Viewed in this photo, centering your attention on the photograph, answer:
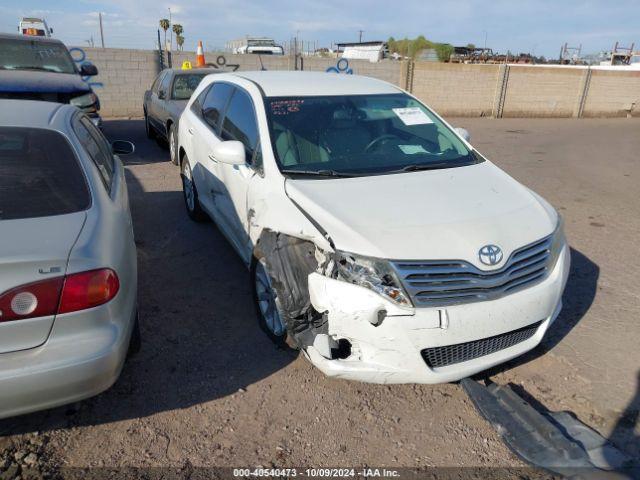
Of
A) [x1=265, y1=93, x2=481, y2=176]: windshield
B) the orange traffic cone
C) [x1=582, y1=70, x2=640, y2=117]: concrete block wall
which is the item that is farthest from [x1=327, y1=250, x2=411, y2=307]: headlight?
[x1=582, y1=70, x2=640, y2=117]: concrete block wall

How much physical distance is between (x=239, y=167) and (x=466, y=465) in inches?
99.2

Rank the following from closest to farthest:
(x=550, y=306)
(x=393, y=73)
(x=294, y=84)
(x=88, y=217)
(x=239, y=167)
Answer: (x=88, y=217) → (x=550, y=306) → (x=239, y=167) → (x=294, y=84) → (x=393, y=73)

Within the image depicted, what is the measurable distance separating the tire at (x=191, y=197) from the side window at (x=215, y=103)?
0.75 meters

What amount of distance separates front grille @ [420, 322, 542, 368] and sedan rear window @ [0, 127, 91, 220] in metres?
1.99

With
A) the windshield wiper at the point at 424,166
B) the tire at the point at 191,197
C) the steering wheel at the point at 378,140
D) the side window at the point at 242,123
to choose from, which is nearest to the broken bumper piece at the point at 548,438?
the windshield wiper at the point at 424,166

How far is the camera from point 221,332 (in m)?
3.57

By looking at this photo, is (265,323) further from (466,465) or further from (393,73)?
(393,73)

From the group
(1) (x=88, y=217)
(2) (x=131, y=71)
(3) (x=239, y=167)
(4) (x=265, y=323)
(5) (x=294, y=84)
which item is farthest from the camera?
(2) (x=131, y=71)

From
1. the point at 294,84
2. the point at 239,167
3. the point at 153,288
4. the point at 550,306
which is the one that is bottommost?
the point at 153,288

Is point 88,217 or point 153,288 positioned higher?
point 88,217

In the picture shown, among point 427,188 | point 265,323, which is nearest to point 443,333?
point 427,188

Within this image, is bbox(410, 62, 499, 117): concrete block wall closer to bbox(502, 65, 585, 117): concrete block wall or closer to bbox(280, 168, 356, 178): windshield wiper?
bbox(502, 65, 585, 117): concrete block wall

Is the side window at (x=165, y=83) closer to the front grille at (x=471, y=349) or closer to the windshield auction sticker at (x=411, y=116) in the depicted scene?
the windshield auction sticker at (x=411, y=116)

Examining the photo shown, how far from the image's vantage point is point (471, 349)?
8.86 ft
